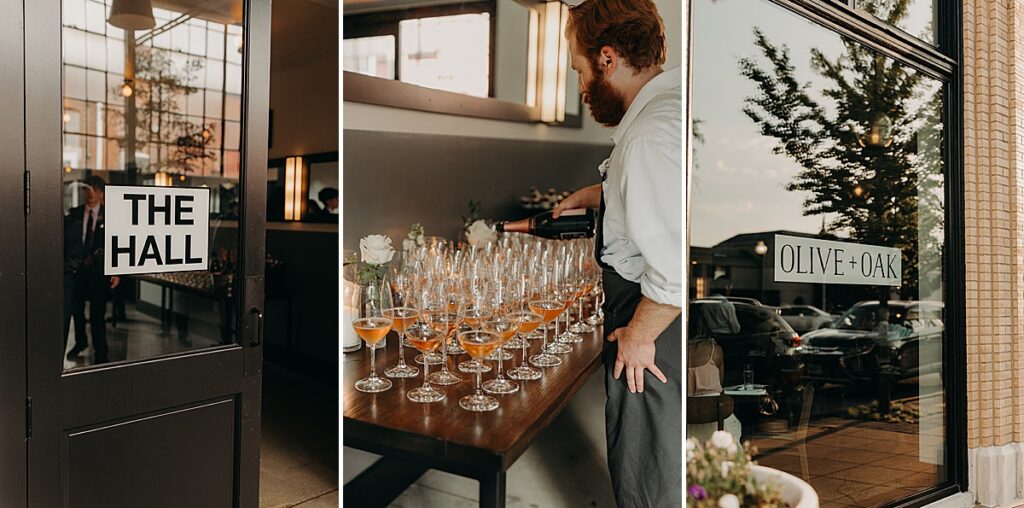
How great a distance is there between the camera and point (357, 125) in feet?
6.11

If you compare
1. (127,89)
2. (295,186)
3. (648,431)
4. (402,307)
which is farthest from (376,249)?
(295,186)

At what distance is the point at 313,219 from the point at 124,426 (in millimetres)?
2357

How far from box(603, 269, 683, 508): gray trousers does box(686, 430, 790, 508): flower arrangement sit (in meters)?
0.26

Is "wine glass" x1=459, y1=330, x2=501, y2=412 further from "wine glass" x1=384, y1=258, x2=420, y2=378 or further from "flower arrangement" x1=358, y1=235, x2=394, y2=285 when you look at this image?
"flower arrangement" x1=358, y1=235, x2=394, y2=285

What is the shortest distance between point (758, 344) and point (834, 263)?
2.08ft

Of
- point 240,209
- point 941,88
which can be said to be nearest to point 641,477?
point 240,209

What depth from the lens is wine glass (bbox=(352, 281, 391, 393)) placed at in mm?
1897

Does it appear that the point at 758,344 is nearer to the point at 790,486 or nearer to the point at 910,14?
the point at 790,486

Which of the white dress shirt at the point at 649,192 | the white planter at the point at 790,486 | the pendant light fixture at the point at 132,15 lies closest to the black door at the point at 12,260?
the pendant light fixture at the point at 132,15

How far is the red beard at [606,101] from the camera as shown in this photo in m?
1.87

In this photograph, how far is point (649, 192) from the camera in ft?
6.22

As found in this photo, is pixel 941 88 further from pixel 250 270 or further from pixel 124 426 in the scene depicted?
pixel 124 426

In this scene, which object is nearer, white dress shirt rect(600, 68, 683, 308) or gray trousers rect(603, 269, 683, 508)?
white dress shirt rect(600, 68, 683, 308)

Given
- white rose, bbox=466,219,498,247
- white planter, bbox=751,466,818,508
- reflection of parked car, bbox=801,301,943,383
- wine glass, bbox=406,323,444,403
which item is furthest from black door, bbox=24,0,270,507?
reflection of parked car, bbox=801,301,943,383
